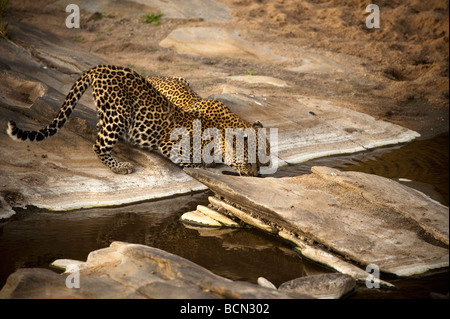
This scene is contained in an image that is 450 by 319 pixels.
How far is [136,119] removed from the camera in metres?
9.13

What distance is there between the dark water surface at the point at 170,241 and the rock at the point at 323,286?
0.24 m

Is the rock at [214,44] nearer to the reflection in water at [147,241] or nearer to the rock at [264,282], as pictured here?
the reflection in water at [147,241]

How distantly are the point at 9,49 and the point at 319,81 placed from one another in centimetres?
652

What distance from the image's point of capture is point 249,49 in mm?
15047

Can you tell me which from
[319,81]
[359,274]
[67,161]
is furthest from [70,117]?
[319,81]

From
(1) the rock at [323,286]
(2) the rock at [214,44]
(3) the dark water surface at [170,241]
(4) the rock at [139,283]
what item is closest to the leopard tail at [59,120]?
(3) the dark water surface at [170,241]

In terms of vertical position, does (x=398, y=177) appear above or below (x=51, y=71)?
below

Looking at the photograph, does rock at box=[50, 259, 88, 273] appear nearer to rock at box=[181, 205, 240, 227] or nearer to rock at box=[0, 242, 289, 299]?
rock at box=[0, 242, 289, 299]

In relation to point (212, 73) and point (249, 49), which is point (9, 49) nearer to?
point (212, 73)

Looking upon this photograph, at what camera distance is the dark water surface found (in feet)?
22.0

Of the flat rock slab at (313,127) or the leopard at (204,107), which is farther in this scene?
the flat rock slab at (313,127)

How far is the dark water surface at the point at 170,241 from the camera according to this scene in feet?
22.0

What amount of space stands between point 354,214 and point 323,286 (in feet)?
5.10

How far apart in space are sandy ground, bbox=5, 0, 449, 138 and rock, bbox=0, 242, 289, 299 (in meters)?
6.52
